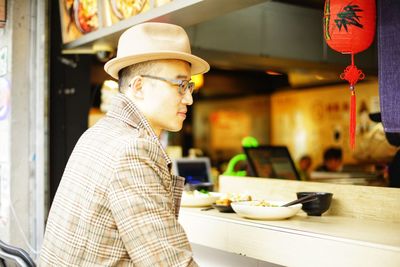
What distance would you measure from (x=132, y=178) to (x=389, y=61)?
151 centimetres

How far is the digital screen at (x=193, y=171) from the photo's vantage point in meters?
4.95

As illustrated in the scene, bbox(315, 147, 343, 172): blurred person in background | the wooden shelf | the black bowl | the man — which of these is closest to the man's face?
the man

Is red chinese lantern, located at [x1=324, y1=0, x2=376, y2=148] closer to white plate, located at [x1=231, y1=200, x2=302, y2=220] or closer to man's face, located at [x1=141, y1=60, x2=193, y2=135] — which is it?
white plate, located at [x1=231, y1=200, x2=302, y2=220]

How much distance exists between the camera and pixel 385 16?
2.58m

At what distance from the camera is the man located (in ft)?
5.72

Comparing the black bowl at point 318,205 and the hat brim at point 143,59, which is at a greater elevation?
the hat brim at point 143,59

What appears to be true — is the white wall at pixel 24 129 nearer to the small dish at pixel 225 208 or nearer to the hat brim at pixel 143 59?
the small dish at pixel 225 208

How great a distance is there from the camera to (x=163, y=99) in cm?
206

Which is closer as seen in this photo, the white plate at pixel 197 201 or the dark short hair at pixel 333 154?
the white plate at pixel 197 201

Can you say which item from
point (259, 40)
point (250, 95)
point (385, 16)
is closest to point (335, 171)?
point (259, 40)

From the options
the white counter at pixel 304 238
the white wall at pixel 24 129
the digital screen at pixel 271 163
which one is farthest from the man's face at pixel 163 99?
the digital screen at pixel 271 163

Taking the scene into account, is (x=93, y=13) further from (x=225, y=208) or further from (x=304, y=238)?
(x=304, y=238)

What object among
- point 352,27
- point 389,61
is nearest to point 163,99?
point 389,61

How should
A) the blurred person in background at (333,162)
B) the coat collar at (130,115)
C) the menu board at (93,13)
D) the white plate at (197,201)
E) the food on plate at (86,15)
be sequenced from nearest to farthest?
the coat collar at (130,115) < the white plate at (197,201) < the menu board at (93,13) < the food on plate at (86,15) < the blurred person in background at (333,162)
